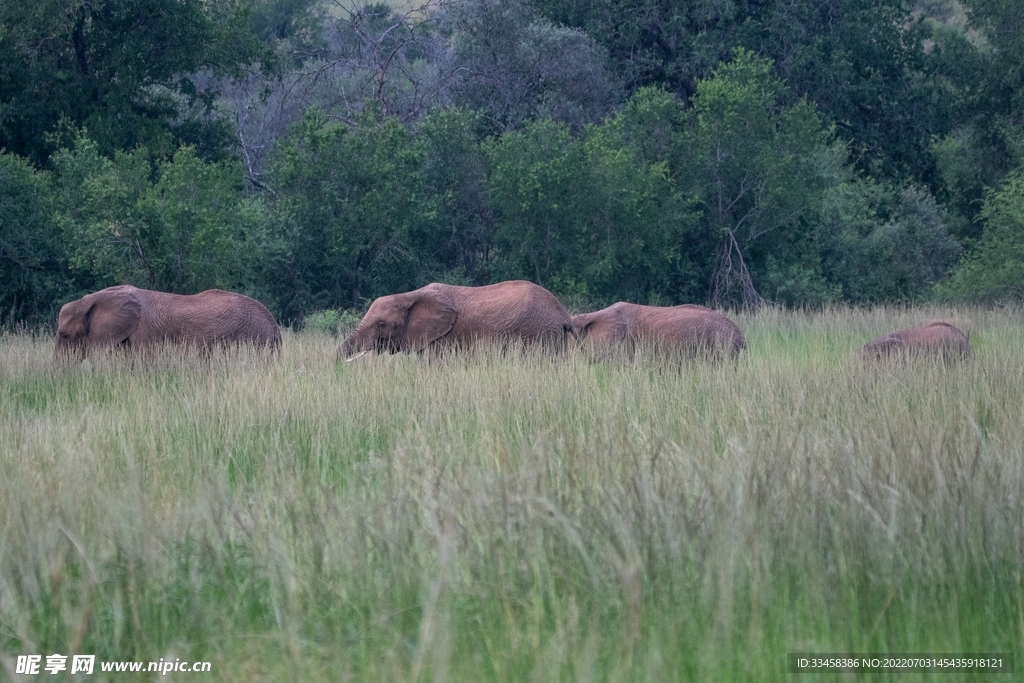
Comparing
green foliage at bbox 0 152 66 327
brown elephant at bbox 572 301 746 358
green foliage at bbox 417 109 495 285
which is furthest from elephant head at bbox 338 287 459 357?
green foliage at bbox 417 109 495 285

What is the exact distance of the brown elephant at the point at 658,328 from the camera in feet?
39.4

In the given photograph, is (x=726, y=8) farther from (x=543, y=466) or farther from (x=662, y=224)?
(x=543, y=466)

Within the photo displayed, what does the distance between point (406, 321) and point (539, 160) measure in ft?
28.8

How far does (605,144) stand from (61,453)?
16.9 metres

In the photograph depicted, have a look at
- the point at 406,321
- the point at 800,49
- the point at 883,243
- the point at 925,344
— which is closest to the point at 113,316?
the point at 406,321

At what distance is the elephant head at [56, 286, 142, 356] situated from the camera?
40.3 ft

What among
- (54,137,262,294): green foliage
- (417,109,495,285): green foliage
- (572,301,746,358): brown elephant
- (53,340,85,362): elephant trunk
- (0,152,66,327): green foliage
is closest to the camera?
(53,340,85,362): elephant trunk

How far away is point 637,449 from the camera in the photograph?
17.7ft

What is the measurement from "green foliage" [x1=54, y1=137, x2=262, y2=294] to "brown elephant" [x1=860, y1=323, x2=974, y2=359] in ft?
31.6

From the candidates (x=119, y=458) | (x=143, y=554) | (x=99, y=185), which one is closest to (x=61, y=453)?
(x=119, y=458)

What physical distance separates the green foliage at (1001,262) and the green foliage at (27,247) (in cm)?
1716

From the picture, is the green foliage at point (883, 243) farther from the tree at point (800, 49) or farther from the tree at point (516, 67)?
the tree at point (516, 67)

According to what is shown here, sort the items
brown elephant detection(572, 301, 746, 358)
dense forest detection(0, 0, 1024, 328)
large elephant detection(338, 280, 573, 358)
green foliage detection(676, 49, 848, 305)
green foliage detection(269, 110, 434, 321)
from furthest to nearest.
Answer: green foliage detection(676, 49, 848, 305), green foliage detection(269, 110, 434, 321), dense forest detection(0, 0, 1024, 328), large elephant detection(338, 280, 573, 358), brown elephant detection(572, 301, 746, 358)

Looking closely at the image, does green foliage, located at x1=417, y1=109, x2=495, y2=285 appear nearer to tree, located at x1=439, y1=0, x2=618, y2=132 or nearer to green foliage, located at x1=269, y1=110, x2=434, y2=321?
green foliage, located at x1=269, y1=110, x2=434, y2=321
